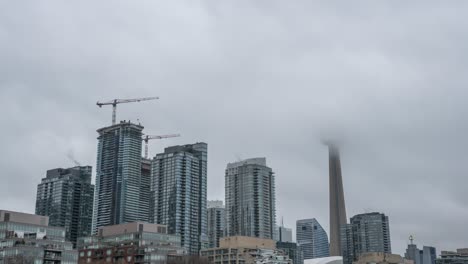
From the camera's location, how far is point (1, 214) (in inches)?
7815

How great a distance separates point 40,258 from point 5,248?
11.2 m

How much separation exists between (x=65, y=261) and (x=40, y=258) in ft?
32.6

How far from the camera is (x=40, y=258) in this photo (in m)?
191

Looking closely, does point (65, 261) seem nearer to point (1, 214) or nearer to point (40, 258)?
point (40, 258)

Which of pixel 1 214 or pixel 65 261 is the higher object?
pixel 1 214

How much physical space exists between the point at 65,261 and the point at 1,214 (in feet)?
84.6

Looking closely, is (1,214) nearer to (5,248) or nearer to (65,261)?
(5,248)

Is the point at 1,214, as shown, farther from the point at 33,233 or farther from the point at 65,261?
the point at 65,261

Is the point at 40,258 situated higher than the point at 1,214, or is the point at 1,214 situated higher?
the point at 1,214

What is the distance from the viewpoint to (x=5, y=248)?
624ft

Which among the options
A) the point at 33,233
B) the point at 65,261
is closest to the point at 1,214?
the point at 33,233

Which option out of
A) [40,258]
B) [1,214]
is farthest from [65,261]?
[1,214]

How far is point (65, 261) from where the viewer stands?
198750 millimetres

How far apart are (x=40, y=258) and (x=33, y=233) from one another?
11187 mm
